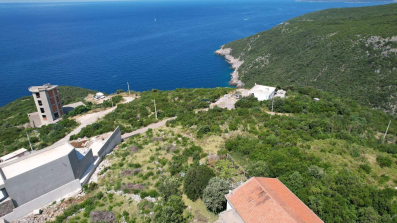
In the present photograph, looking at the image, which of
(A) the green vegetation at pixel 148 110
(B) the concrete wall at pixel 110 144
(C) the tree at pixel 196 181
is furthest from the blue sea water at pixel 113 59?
(C) the tree at pixel 196 181

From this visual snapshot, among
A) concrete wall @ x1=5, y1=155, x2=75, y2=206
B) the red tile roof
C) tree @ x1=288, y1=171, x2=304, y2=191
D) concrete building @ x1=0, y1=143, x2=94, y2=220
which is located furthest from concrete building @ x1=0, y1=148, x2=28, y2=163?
tree @ x1=288, y1=171, x2=304, y2=191

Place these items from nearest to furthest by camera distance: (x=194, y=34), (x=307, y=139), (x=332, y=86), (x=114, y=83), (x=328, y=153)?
(x=328, y=153) < (x=307, y=139) < (x=332, y=86) < (x=114, y=83) < (x=194, y=34)

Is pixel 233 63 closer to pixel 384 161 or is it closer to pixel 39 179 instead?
pixel 384 161

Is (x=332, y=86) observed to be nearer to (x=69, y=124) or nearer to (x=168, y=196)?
(x=168, y=196)

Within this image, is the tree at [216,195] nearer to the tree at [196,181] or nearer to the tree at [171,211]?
the tree at [196,181]

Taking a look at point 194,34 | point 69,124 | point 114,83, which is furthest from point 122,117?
point 194,34

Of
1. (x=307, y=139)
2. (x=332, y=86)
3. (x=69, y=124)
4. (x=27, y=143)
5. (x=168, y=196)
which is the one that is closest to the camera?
(x=168, y=196)
